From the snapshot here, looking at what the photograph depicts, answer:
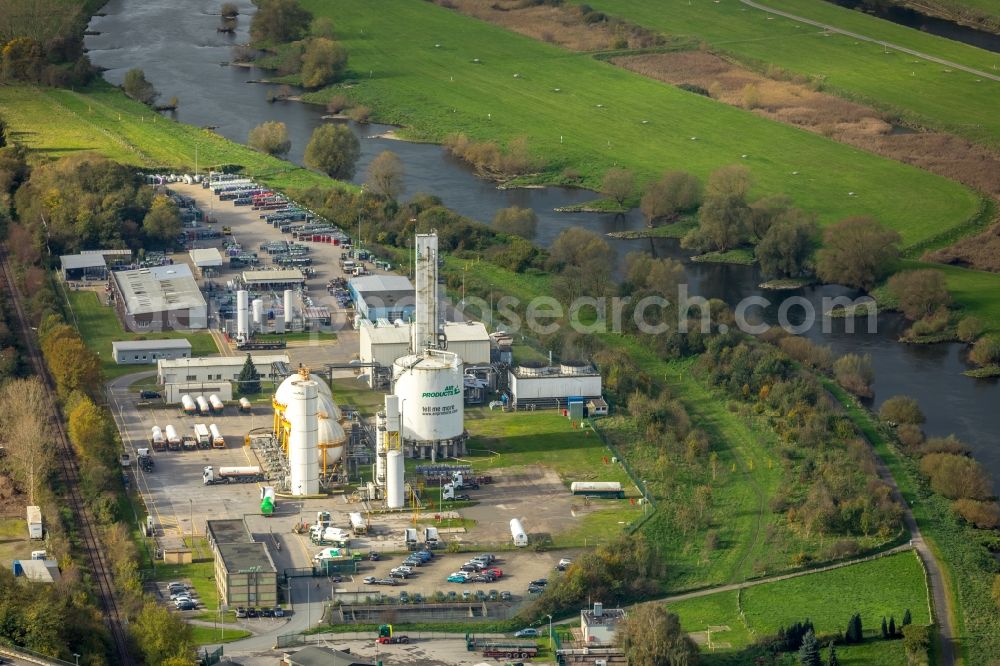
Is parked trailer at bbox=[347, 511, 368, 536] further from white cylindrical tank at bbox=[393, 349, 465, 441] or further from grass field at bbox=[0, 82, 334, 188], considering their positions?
grass field at bbox=[0, 82, 334, 188]

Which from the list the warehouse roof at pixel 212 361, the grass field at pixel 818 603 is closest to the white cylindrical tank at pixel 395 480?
the grass field at pixel 818 603

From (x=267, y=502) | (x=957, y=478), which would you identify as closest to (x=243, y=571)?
(x=267, y=502)

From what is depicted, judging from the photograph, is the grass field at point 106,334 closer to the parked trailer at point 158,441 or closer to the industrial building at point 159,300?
the industrial building at point 159,300

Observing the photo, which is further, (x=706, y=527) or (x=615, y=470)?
(x=615, y=470)

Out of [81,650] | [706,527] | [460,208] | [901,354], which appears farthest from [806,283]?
[81,650]

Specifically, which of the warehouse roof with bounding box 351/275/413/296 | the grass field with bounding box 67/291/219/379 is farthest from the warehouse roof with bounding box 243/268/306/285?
the grass field with bounding box 67/291/219/379

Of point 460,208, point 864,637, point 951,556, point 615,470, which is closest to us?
point 864,637

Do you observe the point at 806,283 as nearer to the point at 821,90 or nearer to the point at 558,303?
the point at 558,303
